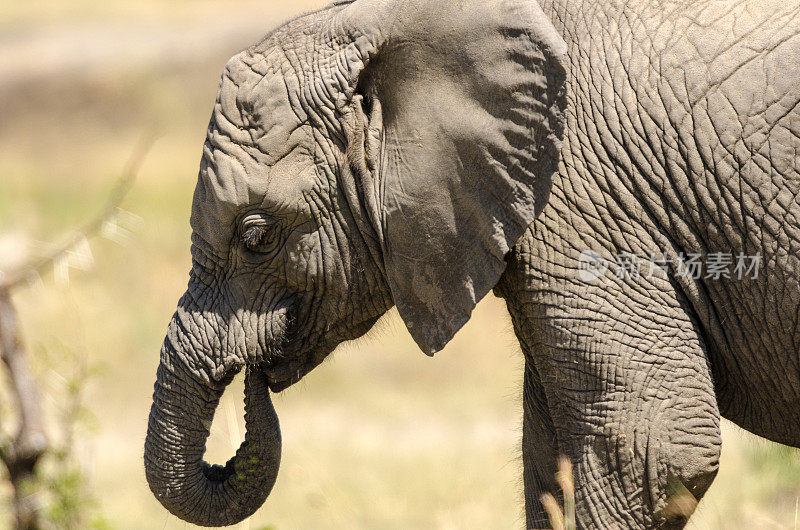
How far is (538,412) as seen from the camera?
407 centimetres

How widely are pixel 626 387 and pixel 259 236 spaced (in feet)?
4.37

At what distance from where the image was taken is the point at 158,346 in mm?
11438

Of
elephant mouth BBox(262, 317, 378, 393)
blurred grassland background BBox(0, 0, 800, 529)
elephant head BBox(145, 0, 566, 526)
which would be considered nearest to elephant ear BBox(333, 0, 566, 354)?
elephant head BBox(145, 0, 566, 526)

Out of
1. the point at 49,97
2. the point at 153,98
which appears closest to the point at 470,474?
the point at 153,98

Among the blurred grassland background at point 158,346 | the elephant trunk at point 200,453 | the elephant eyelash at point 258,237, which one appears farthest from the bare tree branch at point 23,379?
the elephant trunk at point 200,453

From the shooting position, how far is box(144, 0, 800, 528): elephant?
130 inches

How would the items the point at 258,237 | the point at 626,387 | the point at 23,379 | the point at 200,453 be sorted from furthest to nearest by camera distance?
the point at 200,453 → the point at 258,237 → the point at 626,387 → the point at 23,379

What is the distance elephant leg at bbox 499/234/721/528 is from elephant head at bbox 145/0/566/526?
26 cm

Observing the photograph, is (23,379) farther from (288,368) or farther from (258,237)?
(288,368)

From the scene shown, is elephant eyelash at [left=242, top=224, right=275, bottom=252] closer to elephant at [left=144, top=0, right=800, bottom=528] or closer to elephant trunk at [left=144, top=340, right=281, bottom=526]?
elephant at [left=144, top=0, right=800, bottom=528]

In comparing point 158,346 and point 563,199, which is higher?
point 158,346

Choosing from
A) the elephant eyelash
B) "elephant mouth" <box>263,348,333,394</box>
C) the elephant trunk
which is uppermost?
the elephant eyelash

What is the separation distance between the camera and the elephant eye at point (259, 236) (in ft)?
11.5

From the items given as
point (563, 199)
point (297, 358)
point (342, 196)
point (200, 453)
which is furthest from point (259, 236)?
point (563, 199)
